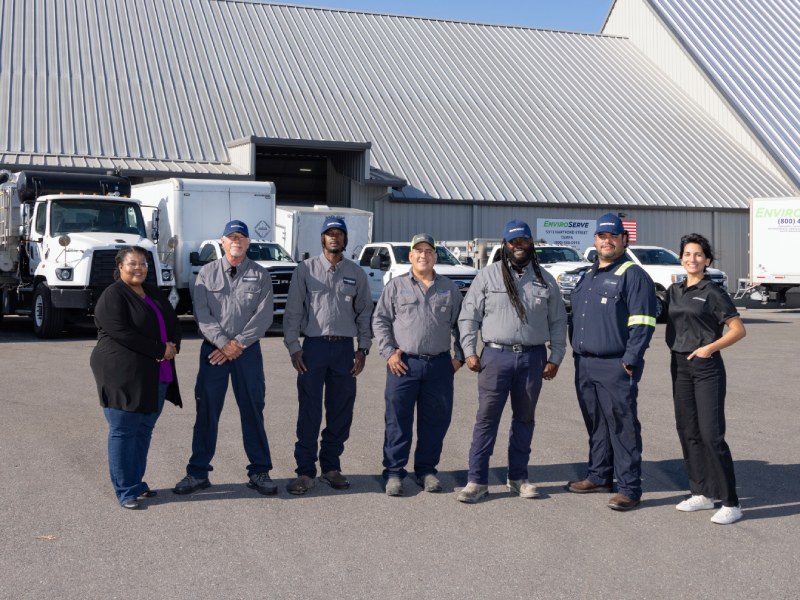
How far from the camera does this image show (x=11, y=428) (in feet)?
30.2

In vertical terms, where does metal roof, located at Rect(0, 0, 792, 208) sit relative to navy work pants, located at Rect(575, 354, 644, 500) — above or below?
above

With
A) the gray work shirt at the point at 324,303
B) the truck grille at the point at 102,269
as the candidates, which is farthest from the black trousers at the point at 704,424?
the truck grille at the point at 102,269

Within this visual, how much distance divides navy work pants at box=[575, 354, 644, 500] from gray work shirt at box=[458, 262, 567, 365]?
0.26 metres

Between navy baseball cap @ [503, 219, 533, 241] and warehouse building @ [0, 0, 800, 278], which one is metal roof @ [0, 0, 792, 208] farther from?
navy baseball cap @ [503, 219, 533, 241]

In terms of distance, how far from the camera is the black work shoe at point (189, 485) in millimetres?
6941

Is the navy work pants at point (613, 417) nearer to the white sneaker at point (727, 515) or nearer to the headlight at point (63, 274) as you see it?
the white sneaker at point (727, 515)

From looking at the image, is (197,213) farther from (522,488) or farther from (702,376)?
(702,376)

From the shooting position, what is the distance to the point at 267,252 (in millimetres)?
21391

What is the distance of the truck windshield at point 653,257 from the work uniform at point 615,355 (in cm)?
1827

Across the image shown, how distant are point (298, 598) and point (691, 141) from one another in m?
36.6

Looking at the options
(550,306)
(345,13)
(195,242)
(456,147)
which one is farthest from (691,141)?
(550,306)

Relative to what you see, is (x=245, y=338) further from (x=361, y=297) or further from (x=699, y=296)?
(x=699, y=296)

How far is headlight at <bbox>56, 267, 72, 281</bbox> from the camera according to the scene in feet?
58.5

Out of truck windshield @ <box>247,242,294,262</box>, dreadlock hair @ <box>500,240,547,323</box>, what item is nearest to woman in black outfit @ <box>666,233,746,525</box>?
dreadlock hair @ <box>500,240,547,323</box>
